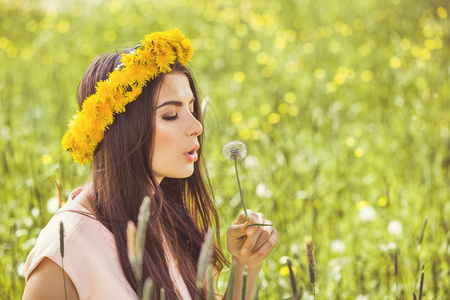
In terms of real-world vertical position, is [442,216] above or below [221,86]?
below

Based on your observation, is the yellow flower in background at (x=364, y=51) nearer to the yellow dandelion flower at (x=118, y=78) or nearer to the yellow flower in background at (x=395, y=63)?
the yellow flower in background at (x=395, y=63)

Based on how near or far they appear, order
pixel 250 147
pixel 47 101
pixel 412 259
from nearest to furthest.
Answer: pixel 412 259, pixel 250 147, pixel 47 101

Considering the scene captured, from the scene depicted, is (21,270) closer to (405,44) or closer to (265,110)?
(265,110)

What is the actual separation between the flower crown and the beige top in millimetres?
181

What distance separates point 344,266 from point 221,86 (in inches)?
89.0

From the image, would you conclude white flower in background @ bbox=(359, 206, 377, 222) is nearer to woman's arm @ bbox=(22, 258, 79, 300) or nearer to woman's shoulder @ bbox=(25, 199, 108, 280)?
woman's shoulder @ bbox=(25, 199, 108, 280)

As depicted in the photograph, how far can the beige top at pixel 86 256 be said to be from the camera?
1.25 metres

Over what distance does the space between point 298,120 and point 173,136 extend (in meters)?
2.25

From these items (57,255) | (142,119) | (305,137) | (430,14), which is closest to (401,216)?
(305,137)

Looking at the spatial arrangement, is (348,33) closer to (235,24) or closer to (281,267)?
(235,24)

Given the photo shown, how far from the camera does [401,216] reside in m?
2.56

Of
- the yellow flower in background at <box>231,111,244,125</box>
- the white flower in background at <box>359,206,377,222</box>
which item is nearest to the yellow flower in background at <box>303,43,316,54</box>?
the yellow flower in background at <box>231,111,244,125</box>

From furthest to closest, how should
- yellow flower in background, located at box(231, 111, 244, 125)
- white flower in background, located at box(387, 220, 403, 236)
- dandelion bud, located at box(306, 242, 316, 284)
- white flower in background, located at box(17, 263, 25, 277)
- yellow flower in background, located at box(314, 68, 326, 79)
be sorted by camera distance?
yellow flower in background, located at box(314, 68, 326, 79), yellow flower in background, located at box(231, 111, 244, 125), white flower in background, located at box(387, 220, 403, 236), white flower in background, located at box(17, 263, 25, 277), dandelion bud, located at box(306, 242, 316, 284)

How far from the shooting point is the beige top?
4.11 feet
